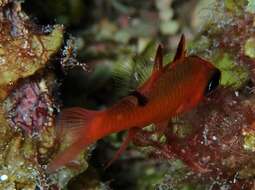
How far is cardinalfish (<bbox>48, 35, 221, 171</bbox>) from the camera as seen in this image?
1862mm

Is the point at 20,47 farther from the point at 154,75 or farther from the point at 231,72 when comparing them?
the point at 231,72

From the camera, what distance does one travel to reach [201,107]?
2848 millimetres

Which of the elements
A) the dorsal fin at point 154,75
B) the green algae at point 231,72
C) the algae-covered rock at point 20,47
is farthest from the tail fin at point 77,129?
the green algae at point 231,72

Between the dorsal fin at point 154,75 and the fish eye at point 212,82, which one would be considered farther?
the fish eye at point 212,82

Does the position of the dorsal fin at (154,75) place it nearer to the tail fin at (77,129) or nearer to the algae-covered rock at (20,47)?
the tail fin at (77,129)

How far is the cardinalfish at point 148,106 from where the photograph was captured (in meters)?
1.86

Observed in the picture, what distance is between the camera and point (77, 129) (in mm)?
1883

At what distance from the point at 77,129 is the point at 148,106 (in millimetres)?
328

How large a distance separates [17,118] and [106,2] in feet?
7.29

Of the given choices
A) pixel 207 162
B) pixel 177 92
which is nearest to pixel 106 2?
pixel 207 162

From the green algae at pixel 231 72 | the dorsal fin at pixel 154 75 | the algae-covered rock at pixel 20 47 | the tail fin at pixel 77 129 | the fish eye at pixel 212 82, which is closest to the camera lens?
the tail fin at pixel 77 129

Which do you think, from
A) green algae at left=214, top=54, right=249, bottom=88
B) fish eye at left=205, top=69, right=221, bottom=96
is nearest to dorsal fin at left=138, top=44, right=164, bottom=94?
fish eye at left=205, top=69, right=221, bottom=96

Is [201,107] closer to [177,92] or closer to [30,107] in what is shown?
[177,92]

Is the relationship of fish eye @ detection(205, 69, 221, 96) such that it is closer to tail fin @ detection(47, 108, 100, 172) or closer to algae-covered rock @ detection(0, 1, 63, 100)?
tail fin @ detection(47, 108, 100, 172)
